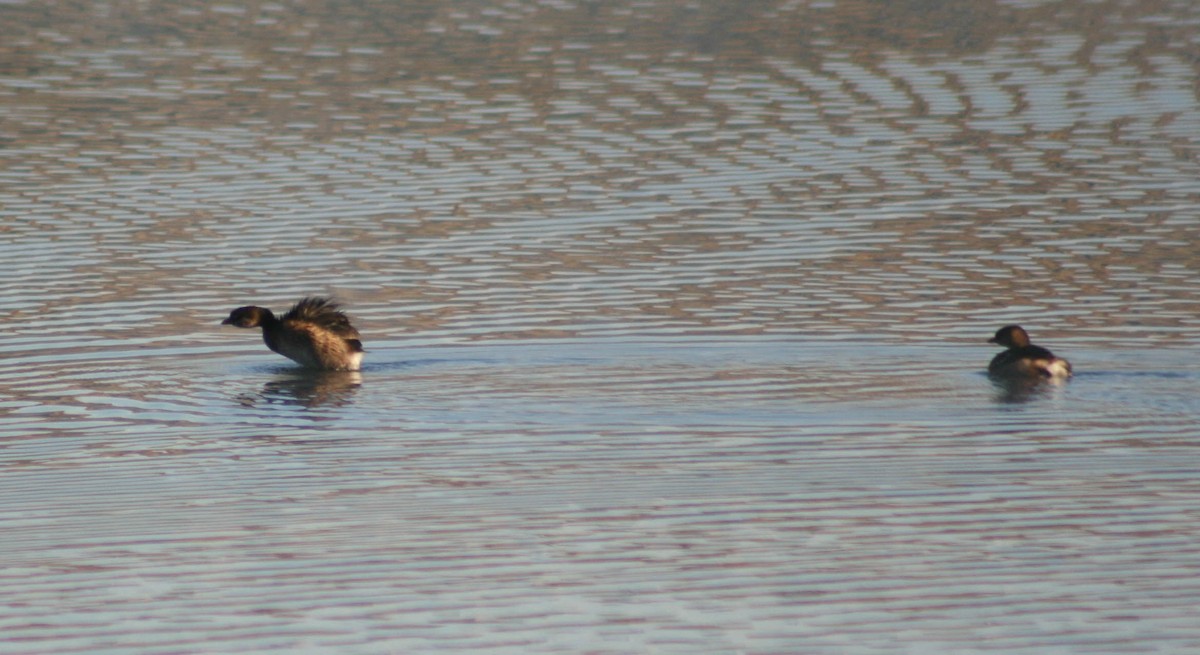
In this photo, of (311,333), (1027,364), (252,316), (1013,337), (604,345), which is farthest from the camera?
(252,316)

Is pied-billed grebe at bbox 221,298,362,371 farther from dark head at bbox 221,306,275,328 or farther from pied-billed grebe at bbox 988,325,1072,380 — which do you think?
pied-billed grebe at bbox 988,325,1072,380

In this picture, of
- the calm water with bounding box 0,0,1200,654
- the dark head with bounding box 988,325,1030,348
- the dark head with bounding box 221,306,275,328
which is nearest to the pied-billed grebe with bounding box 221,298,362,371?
the dark head with bounding box 221,306,275,328

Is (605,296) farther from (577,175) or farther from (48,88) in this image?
(48,88)

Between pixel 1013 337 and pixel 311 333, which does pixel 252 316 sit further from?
pixel 1013 337

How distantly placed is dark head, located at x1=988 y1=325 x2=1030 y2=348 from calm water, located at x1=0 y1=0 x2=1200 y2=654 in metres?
0.34

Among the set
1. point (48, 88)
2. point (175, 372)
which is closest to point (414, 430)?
point (175, 372)

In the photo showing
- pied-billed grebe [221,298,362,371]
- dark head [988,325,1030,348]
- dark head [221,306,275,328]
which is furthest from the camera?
dark head [221,306,275,328]

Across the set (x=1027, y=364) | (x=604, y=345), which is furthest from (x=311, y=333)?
(x=1027, y=364)

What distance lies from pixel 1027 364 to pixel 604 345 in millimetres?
2790

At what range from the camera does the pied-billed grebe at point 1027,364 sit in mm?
13180

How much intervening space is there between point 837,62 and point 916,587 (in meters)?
19.7

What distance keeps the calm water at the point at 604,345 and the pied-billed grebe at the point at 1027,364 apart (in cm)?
15

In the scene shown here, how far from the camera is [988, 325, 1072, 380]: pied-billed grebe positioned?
13180 mm

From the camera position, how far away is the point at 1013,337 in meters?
13.8
